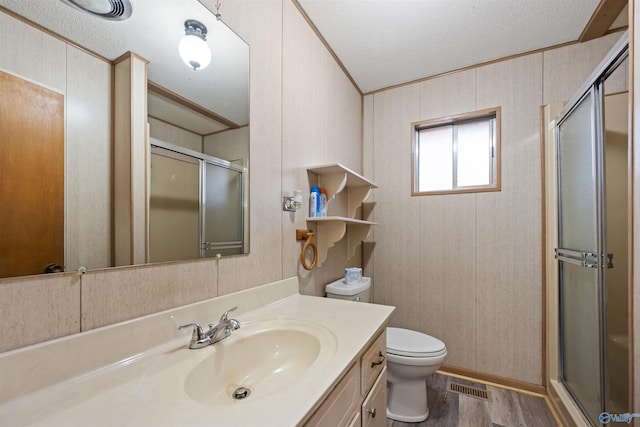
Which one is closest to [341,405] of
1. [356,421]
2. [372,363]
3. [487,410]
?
[356,421]

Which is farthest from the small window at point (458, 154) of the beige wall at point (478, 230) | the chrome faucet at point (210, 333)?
the chrome faucet at point (210, 333)

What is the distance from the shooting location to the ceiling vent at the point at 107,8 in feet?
2.32

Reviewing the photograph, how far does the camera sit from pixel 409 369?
1599 mm

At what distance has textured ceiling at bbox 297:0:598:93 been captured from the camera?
1604 mm

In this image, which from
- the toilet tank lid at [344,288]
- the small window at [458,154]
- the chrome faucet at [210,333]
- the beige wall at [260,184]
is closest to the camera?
the beige wall at [260,184]

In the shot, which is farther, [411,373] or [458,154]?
[458,154]

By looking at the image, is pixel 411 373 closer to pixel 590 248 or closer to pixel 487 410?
pixel 487 410

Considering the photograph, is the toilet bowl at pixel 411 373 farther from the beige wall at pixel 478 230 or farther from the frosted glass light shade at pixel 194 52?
the frosted glass light shade at pixel 194 52

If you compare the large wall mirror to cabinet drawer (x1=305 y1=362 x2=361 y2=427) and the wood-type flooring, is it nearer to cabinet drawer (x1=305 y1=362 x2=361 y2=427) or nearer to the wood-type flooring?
cabinet drawer (x1=305 y1=362 x2=361 y2=427)

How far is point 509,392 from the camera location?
75.6 inches

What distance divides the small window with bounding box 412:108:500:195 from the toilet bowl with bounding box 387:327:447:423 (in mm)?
1213

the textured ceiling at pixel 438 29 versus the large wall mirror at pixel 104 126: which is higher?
the textured ceiling at pixel 438 29

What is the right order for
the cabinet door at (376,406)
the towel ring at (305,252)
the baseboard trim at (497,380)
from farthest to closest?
the baseboard trim at (497,380) → the towel ring at (305,252) → the cabinet door at (376,406)

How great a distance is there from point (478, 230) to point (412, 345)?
3.42ft
